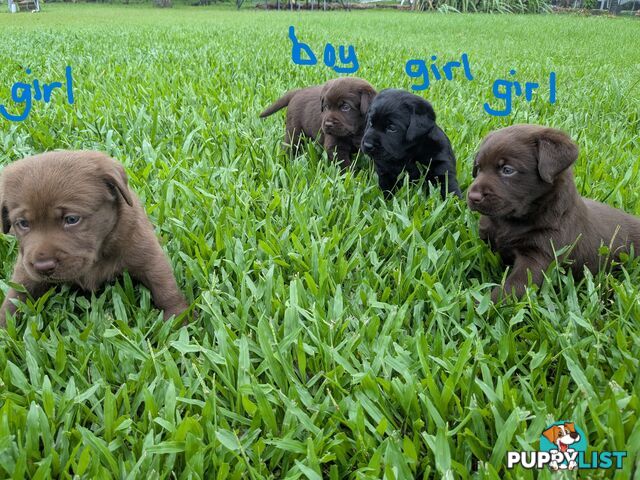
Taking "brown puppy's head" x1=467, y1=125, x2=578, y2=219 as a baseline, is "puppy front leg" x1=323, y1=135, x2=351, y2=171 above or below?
below

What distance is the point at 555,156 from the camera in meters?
2.33

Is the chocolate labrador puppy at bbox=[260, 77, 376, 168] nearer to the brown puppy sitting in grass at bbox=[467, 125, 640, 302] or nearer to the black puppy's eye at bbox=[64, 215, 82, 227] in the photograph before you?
the brown puppy sitting in grass at bbox=[467, 125, 640, 302]

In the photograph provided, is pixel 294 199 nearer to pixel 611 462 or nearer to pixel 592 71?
pixel 611 462

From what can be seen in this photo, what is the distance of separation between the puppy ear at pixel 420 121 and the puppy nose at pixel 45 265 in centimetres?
220

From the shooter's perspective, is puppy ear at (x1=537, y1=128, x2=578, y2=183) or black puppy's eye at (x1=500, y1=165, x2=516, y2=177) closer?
puppy ear at (x1=537, y1=128, x2=578, y2=183)

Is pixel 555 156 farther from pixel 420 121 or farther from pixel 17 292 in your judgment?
pixel 17 292

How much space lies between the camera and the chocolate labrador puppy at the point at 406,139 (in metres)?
3.42

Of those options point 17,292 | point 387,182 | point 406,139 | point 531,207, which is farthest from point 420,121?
point 17,292

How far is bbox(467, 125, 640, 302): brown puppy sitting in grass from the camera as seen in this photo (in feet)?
7.99

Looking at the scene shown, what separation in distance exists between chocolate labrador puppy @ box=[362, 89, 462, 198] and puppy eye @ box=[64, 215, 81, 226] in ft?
6.08

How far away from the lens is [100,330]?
224 cm

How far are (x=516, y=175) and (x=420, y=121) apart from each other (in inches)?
42.5

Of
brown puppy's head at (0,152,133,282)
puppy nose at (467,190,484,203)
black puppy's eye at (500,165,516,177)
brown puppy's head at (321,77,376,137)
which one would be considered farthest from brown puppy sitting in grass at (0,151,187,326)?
brown puppy's head at (321,77,376,137)

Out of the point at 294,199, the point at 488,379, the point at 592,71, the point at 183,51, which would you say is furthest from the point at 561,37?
the point at 488,379
